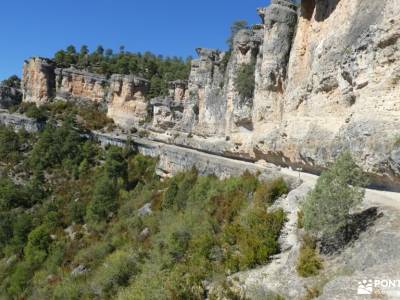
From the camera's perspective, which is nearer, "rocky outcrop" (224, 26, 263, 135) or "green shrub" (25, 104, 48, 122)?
"rocky outcrop" (224, 26, 263, 135)

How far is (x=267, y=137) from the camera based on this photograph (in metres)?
21.1

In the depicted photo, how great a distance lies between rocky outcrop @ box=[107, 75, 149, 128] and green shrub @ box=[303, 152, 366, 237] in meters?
45.9

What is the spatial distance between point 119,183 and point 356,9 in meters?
29.2

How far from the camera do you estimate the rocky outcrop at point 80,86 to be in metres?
61.5

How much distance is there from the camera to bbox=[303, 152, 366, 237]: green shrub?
10.3 m

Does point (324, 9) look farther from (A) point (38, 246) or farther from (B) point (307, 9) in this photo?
(A) point (38, 246)

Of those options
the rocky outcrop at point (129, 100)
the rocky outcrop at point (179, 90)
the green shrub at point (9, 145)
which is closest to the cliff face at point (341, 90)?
the rocky outcrop at point (179, 90)

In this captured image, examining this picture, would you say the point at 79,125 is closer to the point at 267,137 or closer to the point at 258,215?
the point at 267,137

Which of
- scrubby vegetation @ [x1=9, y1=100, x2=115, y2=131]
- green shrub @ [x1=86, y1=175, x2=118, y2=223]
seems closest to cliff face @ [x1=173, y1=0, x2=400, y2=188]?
green shrub @ [x1=86, y1=175, x2=118, y2=223]

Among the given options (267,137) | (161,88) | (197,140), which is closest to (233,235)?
(267,137)

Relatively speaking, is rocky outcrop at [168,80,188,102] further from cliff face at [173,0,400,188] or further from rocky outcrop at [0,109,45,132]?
cliff face at [173,0,400,188]

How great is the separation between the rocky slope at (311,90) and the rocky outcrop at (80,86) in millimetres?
28851

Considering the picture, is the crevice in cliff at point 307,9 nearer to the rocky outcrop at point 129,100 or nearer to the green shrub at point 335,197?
the green shrub at point 335,197

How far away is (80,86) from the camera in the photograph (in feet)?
205
